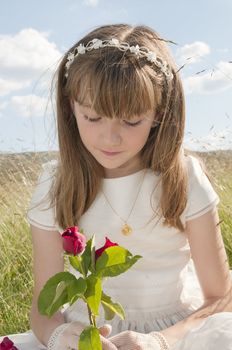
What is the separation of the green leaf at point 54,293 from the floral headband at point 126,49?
118cm

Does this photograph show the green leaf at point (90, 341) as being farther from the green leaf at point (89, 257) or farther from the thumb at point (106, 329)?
the thumb at point (106, 329)

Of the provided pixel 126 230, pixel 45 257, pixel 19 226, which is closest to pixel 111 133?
pixel 126 230

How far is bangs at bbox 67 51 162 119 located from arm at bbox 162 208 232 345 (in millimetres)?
513

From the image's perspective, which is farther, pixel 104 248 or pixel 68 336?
pixel 68 336

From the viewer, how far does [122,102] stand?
7.48 feet

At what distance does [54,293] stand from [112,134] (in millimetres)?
863

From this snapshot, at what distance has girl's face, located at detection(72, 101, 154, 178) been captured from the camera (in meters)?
2.28

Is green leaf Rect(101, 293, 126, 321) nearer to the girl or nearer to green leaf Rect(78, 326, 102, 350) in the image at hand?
green leaf Rect(78, 326, 102, 350)

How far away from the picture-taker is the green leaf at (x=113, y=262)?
1.49 m

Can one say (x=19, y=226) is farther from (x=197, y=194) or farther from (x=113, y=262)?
(x=113, y=262)

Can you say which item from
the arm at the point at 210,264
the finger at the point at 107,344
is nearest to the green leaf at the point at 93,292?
the finger at the point at 107,344

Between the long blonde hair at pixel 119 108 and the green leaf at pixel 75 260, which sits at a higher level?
the long blonde hair at pixel 119 108

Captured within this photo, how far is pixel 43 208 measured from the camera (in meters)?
2.68

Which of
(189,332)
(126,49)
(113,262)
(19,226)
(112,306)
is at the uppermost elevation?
(126,49)
